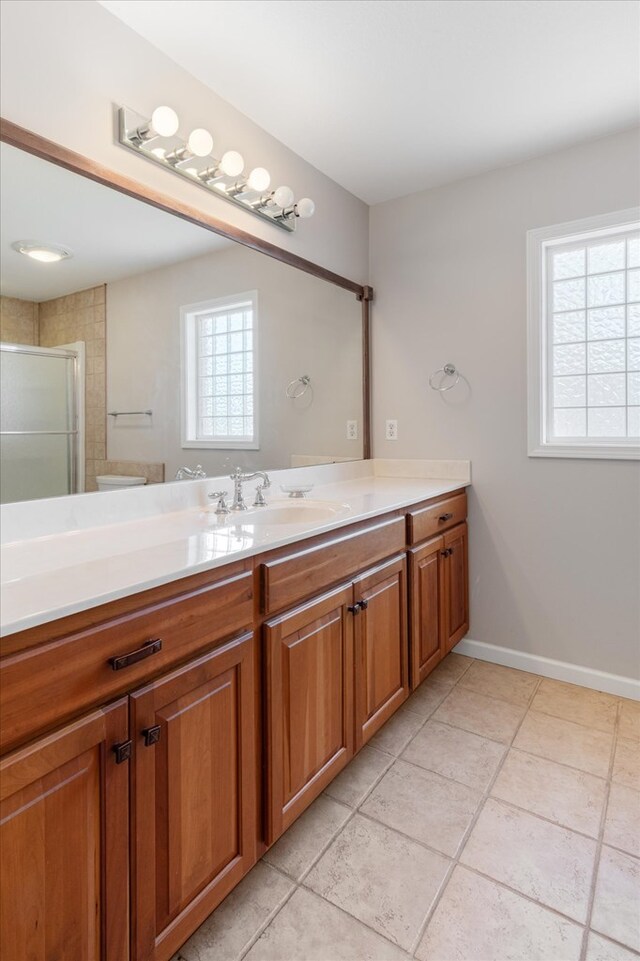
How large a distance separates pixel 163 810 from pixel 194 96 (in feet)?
6.78

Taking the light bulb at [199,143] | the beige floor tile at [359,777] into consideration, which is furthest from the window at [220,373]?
the beige floor tile at [359,777]

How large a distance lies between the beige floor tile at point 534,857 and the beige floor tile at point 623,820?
82 mm

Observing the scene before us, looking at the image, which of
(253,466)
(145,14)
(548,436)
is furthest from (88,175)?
(548,436)

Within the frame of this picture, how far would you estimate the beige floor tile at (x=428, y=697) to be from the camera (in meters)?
2.09

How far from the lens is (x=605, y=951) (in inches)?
44.1

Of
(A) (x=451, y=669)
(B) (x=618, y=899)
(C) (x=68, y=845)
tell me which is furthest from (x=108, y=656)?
(A) (x=451, y=669)

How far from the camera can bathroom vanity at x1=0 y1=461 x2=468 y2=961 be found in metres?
0.78

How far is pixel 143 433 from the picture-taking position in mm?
1596

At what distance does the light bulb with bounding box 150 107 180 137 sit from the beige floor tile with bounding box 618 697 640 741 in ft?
8.40

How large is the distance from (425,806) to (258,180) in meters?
2.18

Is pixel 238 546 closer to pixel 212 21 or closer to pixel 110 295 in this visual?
pixel 110 295

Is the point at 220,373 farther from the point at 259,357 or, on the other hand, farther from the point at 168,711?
the point at 168,711

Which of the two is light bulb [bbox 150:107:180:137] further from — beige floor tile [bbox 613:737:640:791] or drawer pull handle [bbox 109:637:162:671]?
beige floor tile [bbox 613:737:640:791]

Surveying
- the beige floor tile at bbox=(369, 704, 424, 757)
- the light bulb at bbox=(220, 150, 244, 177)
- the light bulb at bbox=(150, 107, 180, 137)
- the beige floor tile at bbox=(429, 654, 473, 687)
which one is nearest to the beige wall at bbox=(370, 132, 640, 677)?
the beige floor tile at bbox=(429, 654, 473, 687)
